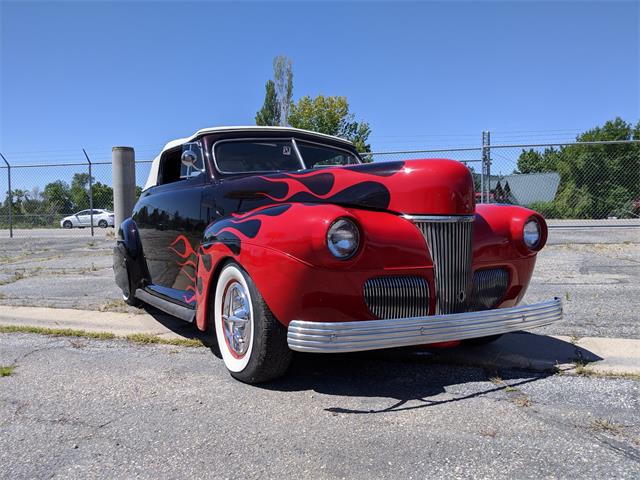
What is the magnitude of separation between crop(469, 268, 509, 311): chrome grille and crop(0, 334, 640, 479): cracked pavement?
450mm

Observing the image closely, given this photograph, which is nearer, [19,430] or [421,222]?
[19,430]

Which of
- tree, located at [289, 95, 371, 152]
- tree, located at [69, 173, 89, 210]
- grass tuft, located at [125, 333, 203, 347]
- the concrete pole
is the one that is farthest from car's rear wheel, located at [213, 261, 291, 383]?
tree, located at [289, 95, 371, 152]

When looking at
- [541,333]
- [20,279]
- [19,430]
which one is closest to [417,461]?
[19,430]

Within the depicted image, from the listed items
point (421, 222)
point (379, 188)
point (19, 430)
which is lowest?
point (19, 430)

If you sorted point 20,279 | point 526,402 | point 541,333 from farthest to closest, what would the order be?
point 20,279 → point 541,333 → point 526,402

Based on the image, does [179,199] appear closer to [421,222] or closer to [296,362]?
[296,362]

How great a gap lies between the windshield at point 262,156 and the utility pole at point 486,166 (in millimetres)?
6693

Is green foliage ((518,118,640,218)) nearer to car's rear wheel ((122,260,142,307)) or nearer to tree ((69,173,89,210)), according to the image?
car's rear wheel ((122,260,142,307))

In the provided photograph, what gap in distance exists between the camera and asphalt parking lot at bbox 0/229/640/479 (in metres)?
2.10

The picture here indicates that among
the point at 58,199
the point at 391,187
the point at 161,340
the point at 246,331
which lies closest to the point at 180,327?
the point at 161,340

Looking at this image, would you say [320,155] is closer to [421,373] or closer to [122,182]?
[421,373]

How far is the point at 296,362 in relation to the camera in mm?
3443

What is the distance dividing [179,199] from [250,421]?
2306 mm

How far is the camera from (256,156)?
4.19 m
